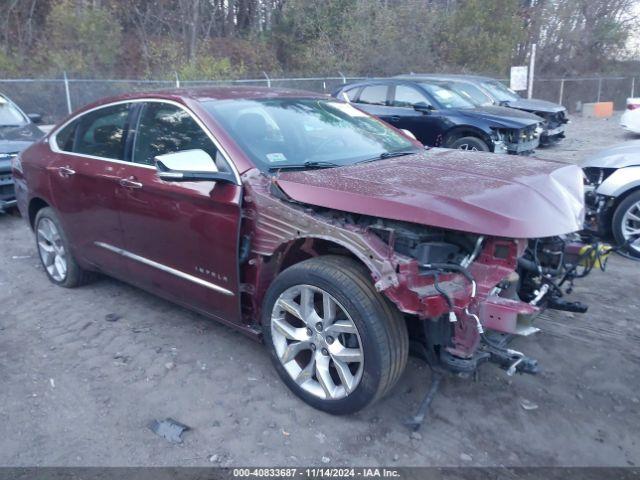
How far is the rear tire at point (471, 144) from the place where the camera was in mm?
10438

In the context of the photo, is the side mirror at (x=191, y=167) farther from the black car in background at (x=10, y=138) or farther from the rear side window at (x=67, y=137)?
the black car in background at (x=10, y=138)

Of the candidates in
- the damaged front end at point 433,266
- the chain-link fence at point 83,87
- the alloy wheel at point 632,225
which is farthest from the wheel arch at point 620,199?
the chain-link fence at point 83,87

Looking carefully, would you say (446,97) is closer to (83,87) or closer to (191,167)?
(191,167)

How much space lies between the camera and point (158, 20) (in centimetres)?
2270

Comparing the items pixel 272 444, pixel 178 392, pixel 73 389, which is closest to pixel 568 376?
pixel 272 444

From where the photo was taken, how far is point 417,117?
1100cm

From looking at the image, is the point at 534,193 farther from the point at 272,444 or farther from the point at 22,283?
the point at 22,283

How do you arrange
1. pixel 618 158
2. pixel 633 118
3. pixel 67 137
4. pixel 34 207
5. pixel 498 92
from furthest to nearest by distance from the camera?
pixel 633 118 < pixel 498 92 < pixel 618 158 < pixel 34 207 < pixel 67 137

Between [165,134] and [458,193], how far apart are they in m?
2.12

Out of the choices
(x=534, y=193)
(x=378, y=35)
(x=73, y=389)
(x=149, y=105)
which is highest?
(x=378, y=35)

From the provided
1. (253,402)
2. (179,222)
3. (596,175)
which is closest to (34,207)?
(179,222)

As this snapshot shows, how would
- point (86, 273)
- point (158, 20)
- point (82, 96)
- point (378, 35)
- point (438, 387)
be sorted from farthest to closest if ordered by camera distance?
point (378, 35) → point (158, 20) → point (82, 96) → point (86, 273) → point (438, 387)

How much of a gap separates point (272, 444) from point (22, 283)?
3.55m

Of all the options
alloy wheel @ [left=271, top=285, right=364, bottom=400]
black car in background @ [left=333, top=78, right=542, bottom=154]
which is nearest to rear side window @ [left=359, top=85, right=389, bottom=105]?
black car in background @ [left=333, top=78, right=542, bottom=154]
